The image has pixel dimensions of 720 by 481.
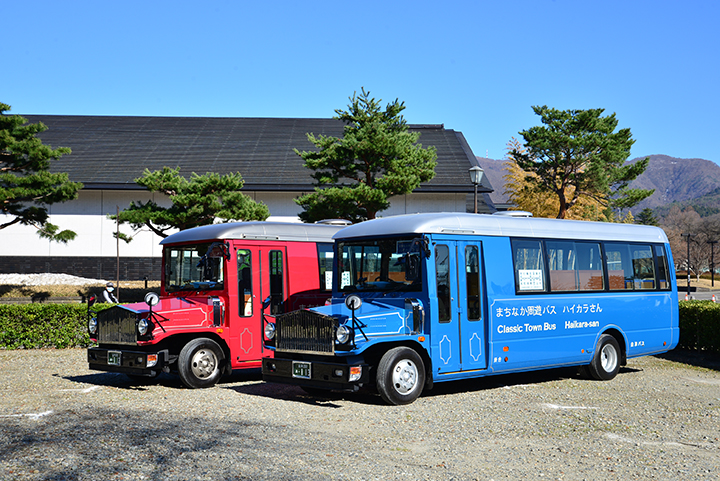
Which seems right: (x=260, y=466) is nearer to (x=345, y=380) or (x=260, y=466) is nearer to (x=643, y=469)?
(x=345, y=380)

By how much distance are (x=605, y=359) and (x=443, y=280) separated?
425 centimetres

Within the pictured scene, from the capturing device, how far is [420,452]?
666 cm

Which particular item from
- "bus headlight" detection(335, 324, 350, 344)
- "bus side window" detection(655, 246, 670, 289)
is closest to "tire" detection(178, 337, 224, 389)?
"bus headlight" detection(335, 324, 350, 344)

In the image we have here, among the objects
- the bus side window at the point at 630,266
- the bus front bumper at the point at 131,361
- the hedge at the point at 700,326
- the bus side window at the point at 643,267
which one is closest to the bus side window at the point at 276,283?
the bus front bumper at the point at 131,361

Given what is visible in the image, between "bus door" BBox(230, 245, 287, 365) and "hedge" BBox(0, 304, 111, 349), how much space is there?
6.11 m

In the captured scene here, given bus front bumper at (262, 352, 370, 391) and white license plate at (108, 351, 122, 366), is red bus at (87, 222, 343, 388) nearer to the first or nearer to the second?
white license plate at (108, 351, 122, 366)

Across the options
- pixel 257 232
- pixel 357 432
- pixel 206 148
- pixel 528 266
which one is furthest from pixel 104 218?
pixel 357 432

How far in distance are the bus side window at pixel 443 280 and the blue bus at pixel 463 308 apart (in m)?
0.02

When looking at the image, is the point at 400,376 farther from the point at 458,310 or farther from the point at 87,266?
the point at 87,266

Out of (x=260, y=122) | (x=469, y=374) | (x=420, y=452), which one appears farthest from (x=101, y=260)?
(x=420, y=452)

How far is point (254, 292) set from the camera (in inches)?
454

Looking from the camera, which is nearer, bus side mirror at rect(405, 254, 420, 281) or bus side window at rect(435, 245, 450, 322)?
bus side mirror at rect(405, 254, 420, 281)

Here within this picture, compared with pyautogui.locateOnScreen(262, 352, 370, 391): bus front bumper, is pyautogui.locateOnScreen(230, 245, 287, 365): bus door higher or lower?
higher

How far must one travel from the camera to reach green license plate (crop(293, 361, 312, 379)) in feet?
29.3
